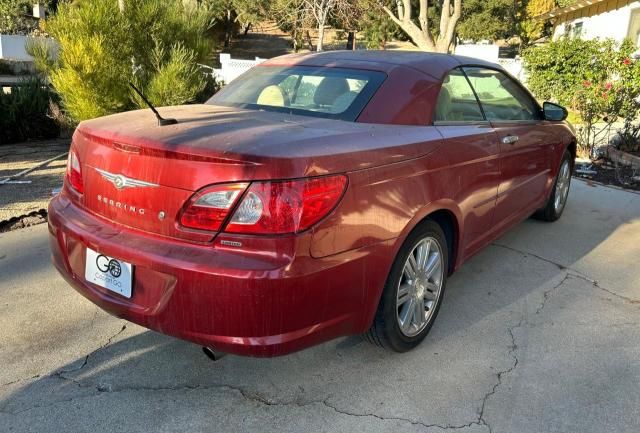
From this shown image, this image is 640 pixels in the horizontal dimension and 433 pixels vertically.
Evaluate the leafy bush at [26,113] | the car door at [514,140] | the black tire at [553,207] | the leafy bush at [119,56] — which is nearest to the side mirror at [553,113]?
the car door at [514,140]

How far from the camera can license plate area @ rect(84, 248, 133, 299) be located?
240cm

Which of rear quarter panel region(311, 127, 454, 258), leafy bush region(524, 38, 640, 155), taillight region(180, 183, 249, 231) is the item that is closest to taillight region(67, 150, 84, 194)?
taillight region(180, 183, 249, 231)

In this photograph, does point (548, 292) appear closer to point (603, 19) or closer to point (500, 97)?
point (500, 97)

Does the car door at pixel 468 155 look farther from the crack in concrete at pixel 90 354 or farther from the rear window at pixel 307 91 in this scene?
the crack in concrete at pixel 90 354

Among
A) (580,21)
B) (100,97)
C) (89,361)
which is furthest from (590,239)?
(580,21)

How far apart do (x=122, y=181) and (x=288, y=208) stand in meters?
0.83

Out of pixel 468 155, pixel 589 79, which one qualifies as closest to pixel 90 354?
pixel 468 155

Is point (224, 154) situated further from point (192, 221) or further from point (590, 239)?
point (590, 239)

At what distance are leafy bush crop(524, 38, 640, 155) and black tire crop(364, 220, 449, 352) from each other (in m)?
6.82

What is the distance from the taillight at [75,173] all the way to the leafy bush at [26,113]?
6914 millimetres

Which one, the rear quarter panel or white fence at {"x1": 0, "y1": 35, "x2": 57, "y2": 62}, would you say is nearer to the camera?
the rear quarter panel

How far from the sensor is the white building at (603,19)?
579 inches

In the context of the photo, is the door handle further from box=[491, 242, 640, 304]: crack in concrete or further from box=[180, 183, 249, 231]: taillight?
box=[180, 183, 249, 231]: taillight

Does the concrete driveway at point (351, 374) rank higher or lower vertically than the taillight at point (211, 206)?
Result: lower
